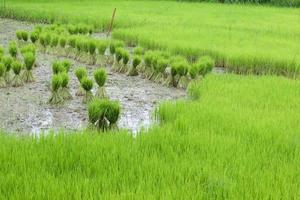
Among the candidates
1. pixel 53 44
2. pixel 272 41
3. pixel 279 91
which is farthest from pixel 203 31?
pixel 279 91

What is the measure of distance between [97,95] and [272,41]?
389 centimetres

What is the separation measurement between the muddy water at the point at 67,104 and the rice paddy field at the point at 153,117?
12 mm

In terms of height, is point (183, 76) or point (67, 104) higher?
point (183, 76)

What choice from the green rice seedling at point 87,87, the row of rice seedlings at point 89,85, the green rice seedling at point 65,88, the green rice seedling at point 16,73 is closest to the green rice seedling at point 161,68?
the row of rice seedlings at point 89,85

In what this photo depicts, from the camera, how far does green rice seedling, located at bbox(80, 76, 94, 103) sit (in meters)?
4.98

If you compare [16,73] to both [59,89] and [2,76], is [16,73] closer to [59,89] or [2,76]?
[2,76]

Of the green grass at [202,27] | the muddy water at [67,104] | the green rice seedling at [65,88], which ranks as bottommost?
the muddy water at [67,104]

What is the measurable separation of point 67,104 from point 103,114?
1100 millimetres

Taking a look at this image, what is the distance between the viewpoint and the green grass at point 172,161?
2662 mm

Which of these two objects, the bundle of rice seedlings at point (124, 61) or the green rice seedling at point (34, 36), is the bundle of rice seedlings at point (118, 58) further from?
the green rice seedling at point (34, 36)

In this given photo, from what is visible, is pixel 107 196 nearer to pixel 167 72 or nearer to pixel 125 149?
pixel 125 149

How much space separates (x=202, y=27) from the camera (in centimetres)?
962

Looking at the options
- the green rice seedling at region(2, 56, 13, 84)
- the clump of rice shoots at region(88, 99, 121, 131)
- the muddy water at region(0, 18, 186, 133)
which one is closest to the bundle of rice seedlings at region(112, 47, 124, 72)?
the muddy water at region(0, 18, 186, 133)

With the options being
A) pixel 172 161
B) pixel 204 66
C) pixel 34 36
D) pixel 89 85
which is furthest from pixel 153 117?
pixel 34 36
